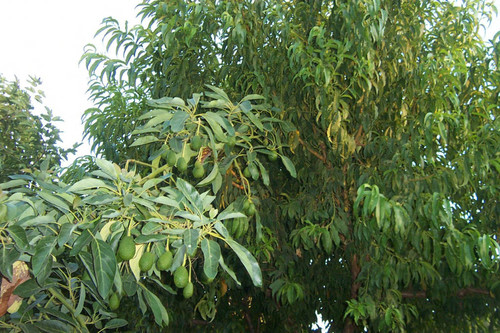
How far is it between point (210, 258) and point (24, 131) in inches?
206

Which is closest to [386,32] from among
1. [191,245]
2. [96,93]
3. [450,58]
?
[450,58]

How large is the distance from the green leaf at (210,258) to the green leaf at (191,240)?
1.3 inches

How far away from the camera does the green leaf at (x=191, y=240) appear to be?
1461mm

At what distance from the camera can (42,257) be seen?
152 cm

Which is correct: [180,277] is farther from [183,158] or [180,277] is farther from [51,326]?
[51,326]

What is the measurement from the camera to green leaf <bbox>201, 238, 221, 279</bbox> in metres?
1.45

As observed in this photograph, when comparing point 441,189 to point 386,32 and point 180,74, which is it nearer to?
point 386,32

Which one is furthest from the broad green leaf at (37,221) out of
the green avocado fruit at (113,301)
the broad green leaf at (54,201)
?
the green avocado fruit at (113,301)

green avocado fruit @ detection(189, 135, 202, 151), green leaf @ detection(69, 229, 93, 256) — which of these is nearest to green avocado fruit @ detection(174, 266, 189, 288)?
green leaf @ detection(69, 229, 93, 256)

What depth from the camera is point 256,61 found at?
328 centimetres

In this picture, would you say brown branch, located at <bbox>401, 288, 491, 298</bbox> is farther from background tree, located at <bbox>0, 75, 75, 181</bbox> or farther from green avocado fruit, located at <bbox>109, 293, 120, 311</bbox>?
background tree, located at <bbox>0, 75, 75, 181</bbox>

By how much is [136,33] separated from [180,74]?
0.55 m

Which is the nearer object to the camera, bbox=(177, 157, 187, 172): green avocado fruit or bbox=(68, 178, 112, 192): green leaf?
bbox=(68, 178, 112, 192): green leaf

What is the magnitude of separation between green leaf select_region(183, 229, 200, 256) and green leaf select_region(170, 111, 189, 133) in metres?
0.42
